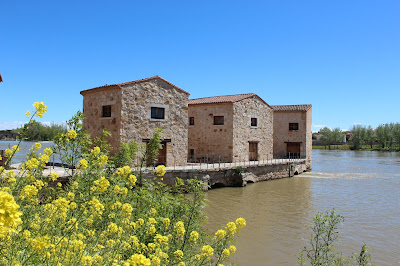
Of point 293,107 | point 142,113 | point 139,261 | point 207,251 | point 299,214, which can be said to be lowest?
point 299,214

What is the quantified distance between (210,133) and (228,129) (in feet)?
4.94

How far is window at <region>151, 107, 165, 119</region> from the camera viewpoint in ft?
54.2

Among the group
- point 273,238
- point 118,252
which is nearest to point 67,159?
point 118,252

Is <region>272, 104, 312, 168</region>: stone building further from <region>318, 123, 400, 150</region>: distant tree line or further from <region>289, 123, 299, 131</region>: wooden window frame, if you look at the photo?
<region>318, 123, 400, 150</region>: distant tree line

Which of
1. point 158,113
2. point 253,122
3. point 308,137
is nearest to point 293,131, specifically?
point 308,137

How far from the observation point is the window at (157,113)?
1653 cm

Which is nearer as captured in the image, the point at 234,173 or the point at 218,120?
the point at 234,173

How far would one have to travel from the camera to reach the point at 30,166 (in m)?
4.05

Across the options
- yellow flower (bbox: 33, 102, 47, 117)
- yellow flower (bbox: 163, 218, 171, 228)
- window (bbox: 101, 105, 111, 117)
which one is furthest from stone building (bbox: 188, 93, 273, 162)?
yellow flower (bbox: 33, 102, 47, 117)

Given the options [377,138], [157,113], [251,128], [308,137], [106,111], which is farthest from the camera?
[377,138]

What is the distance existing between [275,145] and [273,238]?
70.9 feet

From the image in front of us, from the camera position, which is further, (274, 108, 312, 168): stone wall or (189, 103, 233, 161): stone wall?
(274, 108, 312, 168): stone wall

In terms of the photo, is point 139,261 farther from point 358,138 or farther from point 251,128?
point 358,138

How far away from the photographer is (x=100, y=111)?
16.5 meters
